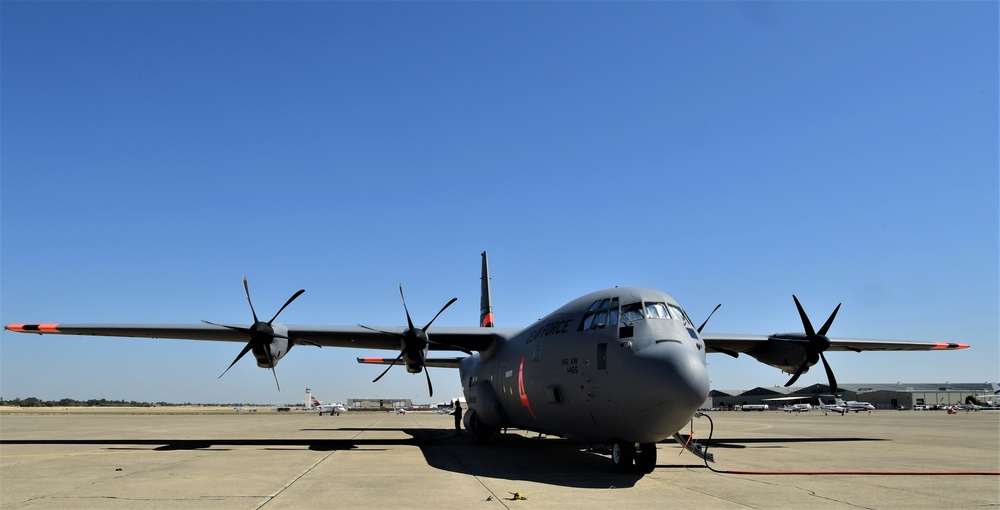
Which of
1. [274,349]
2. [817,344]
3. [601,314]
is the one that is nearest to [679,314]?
[601,314]

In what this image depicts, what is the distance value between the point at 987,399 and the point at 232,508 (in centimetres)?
13185

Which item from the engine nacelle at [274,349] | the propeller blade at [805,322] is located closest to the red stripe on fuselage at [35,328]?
the engine nacelle at [274,349]

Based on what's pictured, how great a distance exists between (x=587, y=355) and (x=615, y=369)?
123 centimetres

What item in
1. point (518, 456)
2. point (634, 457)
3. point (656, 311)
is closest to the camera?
point (656, 311)

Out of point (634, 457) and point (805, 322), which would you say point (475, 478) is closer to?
point (634, 457)

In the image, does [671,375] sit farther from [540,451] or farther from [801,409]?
[801,409]

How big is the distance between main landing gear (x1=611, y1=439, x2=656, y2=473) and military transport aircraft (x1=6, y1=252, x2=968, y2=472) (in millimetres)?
22

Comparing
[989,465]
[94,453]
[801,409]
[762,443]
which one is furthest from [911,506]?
[801,409]

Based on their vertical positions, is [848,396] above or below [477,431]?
below

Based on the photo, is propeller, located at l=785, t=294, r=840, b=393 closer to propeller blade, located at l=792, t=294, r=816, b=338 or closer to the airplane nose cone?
propeller blade, located at l=792, t=294, r=816, b=338

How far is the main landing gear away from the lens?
43.6 feet

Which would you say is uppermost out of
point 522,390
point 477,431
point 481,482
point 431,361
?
point 431,361

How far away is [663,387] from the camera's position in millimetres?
11945

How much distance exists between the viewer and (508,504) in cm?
953
